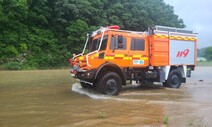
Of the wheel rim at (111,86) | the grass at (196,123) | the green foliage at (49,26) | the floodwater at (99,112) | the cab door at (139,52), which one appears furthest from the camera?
the green foliage at (49,26)

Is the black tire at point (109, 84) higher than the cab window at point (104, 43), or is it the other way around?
the cab window at point (104, 43)

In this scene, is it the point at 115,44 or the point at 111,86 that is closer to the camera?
the point at 111,86

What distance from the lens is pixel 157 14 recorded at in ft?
186

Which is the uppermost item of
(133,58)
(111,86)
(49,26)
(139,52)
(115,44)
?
(49,26)

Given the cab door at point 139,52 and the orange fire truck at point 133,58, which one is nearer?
the orange fire truck at point 133,58

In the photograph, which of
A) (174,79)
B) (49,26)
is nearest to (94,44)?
(174,79)

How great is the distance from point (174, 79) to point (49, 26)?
27.7 meters

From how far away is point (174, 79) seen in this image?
14047 millimetres

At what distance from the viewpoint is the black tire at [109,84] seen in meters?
10.8

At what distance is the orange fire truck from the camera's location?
36.0 feet

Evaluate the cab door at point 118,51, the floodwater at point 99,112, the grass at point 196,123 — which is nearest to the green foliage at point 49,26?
the cab door at point 118,51

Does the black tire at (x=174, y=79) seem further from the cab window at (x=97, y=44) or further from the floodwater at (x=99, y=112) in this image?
the floodwater at (x=99, y=112)

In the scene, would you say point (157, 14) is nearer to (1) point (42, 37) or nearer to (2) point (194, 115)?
(1) point (42, 37)

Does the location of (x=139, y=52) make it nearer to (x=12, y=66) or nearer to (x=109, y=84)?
(x=109, y=84)
